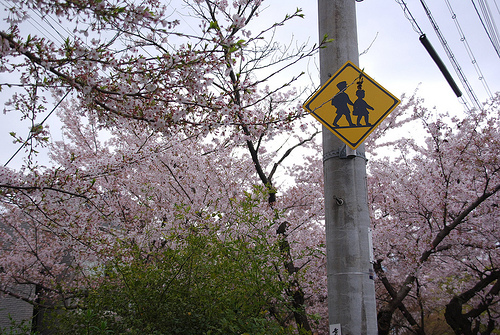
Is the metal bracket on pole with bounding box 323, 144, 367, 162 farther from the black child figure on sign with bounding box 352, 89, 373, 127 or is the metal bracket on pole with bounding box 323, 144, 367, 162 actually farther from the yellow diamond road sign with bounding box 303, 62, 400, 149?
the black child figure on sign with bounding box 352, 89, 373, 127

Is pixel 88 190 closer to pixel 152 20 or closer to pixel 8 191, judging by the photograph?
pixel 8 191

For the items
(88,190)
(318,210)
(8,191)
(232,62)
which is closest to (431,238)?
(318,210)

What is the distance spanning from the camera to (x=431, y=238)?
7.12 m

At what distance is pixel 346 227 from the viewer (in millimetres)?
2520

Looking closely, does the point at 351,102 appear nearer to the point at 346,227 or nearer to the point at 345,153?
the point at 345,153

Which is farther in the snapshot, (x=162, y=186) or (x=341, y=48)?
(x=162, y=186)

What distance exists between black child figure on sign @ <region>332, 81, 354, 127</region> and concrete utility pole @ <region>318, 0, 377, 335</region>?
14cm

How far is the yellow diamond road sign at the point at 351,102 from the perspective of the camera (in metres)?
2.88

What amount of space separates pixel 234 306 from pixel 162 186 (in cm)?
644

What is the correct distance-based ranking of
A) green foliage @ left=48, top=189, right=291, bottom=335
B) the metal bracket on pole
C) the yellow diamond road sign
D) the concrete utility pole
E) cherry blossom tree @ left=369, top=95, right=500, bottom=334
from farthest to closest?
cherry blossom tree @ left=369, top=95, right=500, bottom=334 < green foliage @ left=48, top=189, right=291, bottom=335 < the yellow diamond road sign < the metal bracket on pole < the concrete utility pole

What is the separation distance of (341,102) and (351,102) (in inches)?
3.3

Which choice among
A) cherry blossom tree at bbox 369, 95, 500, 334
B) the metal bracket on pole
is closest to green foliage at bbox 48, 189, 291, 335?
the metal bracket on pole

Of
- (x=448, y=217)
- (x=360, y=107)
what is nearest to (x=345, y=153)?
(x=360, y=107)

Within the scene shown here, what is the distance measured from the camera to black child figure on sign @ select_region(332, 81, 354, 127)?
115 inches
